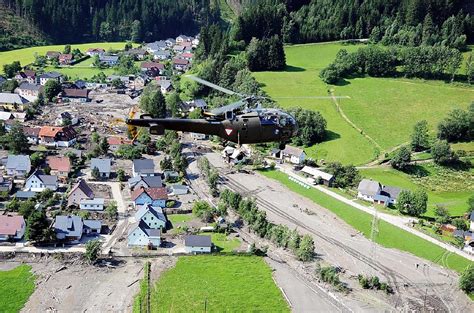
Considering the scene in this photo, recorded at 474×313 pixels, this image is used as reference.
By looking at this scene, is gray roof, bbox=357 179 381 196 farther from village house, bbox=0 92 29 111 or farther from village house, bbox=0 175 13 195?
village house, bbox=0 92 29 111

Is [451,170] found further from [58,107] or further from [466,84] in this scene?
[58,107]

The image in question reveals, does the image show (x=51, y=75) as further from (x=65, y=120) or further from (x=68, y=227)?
(x=68, y=227)

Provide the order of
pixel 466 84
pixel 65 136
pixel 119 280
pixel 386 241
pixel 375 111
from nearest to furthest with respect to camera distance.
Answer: pixel 119 280 → pixel 386 241 → pixel 65 136 → pixel 375 111 → pixel 466 84

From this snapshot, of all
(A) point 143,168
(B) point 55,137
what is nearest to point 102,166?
(A) point 143,168

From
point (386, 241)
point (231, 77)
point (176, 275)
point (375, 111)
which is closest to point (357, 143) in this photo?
point (375, 111)


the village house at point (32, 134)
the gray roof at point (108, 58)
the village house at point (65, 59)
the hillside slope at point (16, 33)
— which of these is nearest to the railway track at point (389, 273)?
the village house at point (32, 134)

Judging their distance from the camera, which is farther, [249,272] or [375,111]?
[375,111]
